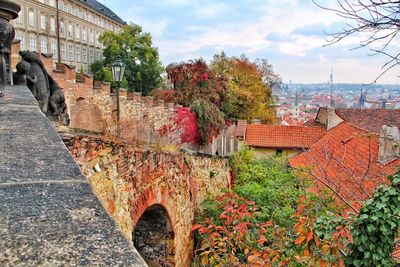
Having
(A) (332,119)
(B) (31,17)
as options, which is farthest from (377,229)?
(B) (31,17)

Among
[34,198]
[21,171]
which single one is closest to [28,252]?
[34,198]

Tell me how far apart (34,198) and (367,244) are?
296 cm

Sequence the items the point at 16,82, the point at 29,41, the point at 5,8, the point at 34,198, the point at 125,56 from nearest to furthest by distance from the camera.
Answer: the point at 34,198
the point at 5,8
the point at 16,82
the point at 125,56
the point at 29,41

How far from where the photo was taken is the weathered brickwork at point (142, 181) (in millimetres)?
4652

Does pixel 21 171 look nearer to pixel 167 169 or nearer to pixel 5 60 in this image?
pixel 5 60

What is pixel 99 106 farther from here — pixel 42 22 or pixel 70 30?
pixel 70 30

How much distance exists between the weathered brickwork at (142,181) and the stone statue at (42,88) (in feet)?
2.54

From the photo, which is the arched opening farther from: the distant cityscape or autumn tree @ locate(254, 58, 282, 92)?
autumn tree @ locate(254, 58, 282, 92)

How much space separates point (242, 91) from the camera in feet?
94.3

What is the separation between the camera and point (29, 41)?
132 ft

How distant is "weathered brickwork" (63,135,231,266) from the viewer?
4.65 m

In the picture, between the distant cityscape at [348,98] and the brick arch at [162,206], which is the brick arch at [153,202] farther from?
the distant cityscape at [348,98]

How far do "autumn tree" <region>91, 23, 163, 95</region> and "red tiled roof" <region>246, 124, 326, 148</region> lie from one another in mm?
14696

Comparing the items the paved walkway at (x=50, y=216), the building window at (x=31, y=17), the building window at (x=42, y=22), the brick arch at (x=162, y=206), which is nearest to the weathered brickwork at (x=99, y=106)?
the brick arch at (x=162, y=206)
